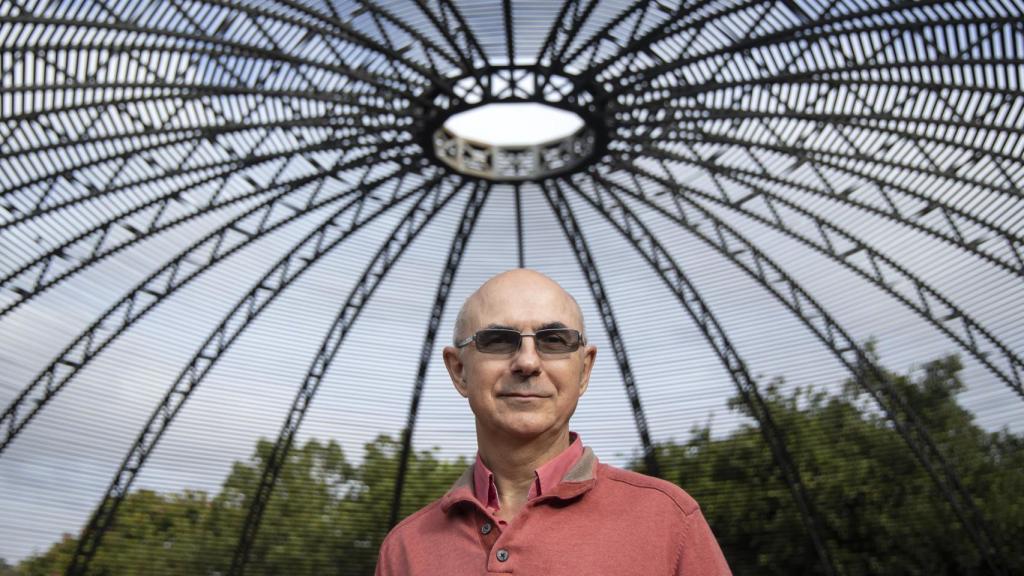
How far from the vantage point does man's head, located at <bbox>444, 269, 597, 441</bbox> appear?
3.37m

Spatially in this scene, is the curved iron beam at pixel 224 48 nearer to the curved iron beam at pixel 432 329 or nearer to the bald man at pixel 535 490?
the curved iron beam at pixel 432 329

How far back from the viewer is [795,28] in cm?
1670

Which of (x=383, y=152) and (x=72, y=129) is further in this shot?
(x=383, y=152)

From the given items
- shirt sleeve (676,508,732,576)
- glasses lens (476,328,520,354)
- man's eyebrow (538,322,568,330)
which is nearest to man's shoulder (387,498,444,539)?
glasses lens (476,328,520,354)

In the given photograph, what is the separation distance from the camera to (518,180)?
886 inches

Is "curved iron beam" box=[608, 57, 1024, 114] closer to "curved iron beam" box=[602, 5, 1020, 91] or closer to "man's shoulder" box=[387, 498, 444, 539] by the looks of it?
"curved iron beam" box=[602, 5, 1020, 91]

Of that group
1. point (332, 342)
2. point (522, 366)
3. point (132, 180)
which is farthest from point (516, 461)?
point (332, 342)

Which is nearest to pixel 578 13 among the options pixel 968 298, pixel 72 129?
pixel 72 129

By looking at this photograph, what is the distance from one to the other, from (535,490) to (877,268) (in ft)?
67.9

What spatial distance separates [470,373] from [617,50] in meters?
15.7

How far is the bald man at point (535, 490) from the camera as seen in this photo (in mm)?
3137

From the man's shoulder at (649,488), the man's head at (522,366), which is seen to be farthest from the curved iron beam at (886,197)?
the man's shoulder at (649,488)

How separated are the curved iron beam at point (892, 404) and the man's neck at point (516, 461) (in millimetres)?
20485

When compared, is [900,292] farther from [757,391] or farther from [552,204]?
[552,204]
